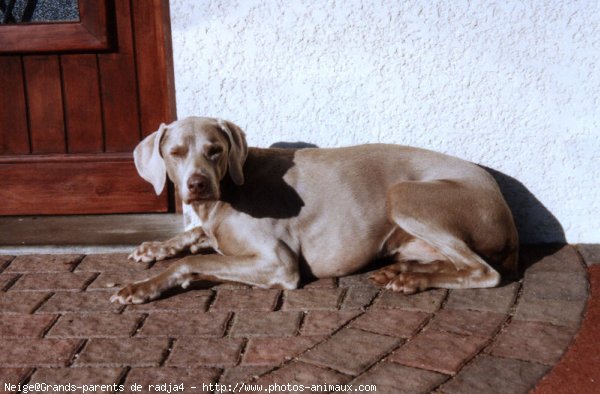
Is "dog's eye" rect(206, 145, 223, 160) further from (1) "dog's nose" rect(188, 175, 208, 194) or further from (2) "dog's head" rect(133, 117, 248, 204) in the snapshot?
(1) "dog's nose" rect(188, 175, 208, 194)

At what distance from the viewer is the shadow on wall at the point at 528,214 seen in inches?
A: 180

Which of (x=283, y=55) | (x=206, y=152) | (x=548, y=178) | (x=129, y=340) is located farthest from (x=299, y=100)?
(x=129, y=340)

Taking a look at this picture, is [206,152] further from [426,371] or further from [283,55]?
[426,371]

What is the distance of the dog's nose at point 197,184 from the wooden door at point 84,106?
1111 millimetres

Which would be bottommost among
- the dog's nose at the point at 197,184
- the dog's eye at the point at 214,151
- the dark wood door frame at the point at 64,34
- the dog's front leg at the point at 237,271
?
the dog's front leg at the point at 237,271

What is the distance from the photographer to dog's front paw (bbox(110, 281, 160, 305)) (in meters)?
3.84

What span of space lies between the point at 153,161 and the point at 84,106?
1.21 metres

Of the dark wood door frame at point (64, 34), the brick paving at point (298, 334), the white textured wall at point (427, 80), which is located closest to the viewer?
the brick paving at point (298, 334)

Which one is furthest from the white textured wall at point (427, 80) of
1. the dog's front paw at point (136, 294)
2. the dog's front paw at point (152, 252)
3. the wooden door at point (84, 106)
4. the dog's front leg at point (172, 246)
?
the dog's front paw at point (136, 294)

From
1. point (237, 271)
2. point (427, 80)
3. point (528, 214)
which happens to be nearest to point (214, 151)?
point (237, 271)

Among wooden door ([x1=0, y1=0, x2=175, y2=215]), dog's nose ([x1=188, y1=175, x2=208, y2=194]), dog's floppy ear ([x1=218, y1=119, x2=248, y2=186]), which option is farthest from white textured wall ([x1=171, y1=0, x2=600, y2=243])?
dog's nose ([x1=188, y1=175, x2=208, y2=194])

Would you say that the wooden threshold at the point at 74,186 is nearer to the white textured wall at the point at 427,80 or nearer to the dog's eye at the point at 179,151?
the white textured wall at the point at 427,80

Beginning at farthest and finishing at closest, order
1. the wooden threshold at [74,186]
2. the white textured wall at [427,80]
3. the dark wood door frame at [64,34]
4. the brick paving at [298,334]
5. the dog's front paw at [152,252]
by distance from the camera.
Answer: the wooden threshold at [74,186]
the dark wood door frame at [64,34]
the dog's front paw at [152,252]
the white textured wall at [427,80]
the brick paving at [298,334]

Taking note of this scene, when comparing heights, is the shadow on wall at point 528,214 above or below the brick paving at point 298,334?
above
